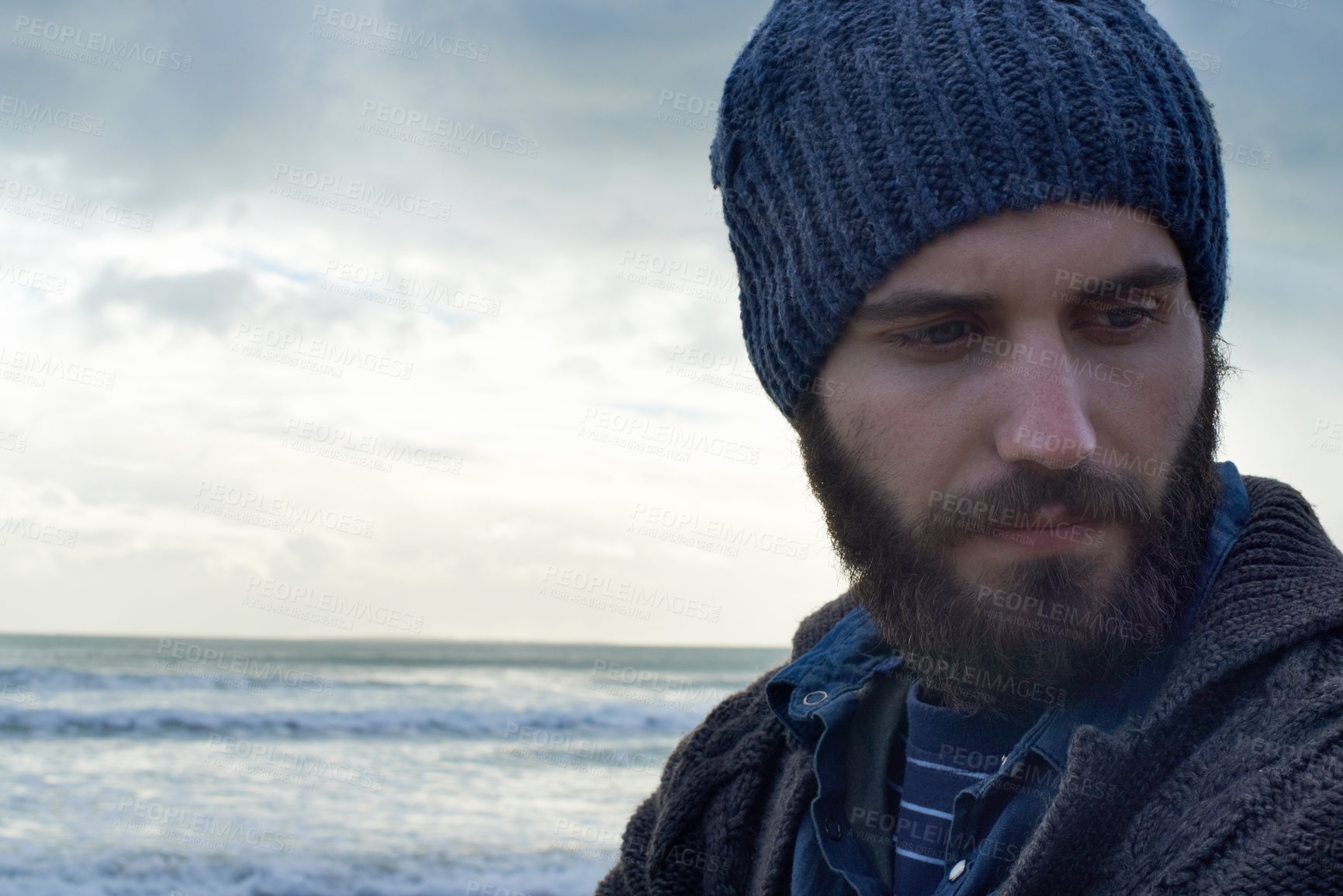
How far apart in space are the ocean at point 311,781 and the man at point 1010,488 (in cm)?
397

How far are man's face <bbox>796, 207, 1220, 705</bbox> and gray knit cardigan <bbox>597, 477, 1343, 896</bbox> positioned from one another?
107 millimetres

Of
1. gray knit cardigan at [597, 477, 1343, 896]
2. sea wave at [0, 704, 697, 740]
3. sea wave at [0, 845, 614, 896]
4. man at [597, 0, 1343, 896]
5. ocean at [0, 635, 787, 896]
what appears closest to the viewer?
gray knit cardigan at [597, 477, 1343, 896]

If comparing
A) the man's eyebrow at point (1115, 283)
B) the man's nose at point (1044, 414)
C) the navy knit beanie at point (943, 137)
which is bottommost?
the man's nose at point (1044, 414)

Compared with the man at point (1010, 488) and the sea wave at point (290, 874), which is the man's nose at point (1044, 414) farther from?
the sea wave at point (290, 874)

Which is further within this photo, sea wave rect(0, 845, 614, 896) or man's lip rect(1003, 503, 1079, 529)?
sea wave rect(0, 845, 614, 896)

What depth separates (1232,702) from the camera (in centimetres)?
115

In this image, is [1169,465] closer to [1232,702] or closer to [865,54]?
[1232,702]

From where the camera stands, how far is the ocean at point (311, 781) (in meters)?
7.27

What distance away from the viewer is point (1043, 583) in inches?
53.0

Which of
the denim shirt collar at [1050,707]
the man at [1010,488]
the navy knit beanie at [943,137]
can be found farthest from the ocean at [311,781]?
the navy knit beanie at [943,137]

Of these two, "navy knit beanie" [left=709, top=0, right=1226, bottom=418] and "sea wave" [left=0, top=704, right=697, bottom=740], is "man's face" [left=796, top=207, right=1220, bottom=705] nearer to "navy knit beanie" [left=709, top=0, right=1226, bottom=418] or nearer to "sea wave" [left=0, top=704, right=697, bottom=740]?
"navy knit beanie" [left=709, top=0, right=1226, bottom=418]

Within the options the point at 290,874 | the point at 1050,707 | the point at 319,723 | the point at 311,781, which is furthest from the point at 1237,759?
the point at 319,723

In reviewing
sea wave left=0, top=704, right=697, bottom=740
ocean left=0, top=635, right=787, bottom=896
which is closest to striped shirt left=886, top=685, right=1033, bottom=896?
ocean left=0, top=635, right=787, bottom=896

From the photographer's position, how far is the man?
1.15 meters
